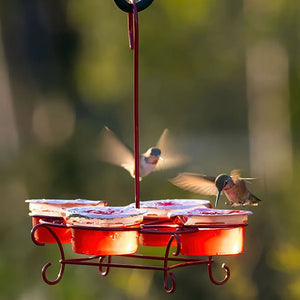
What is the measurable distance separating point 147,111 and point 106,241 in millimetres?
5456

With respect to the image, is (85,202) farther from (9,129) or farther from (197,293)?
(9,129)

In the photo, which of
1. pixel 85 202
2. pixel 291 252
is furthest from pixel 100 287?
pixel 85 202

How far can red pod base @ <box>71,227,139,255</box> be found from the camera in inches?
91.0

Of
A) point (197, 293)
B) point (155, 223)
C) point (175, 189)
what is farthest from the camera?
point (175, 189)

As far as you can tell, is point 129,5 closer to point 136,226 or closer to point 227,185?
point 136,226

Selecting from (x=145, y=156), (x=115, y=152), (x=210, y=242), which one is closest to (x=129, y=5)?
(x=210, y=242)

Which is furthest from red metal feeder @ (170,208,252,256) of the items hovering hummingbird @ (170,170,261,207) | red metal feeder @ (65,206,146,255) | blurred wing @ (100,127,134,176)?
blurred wing @ (100,127,134,176)

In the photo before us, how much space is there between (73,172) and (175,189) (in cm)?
110

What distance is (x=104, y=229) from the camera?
7.36 feet

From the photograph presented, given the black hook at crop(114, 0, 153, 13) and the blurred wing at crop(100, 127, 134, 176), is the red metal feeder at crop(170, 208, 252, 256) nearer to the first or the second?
the black hook at crop(114, 0, 153, 13)

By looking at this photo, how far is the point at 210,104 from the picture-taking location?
769 centimetres

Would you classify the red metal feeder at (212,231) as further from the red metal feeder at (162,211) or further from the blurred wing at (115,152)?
the blurred wing at (115,152)

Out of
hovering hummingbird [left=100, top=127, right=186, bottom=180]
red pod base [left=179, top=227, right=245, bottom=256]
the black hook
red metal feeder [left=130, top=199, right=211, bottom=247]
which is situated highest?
the black hook

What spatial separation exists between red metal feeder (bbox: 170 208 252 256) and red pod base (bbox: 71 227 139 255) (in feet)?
0.65
